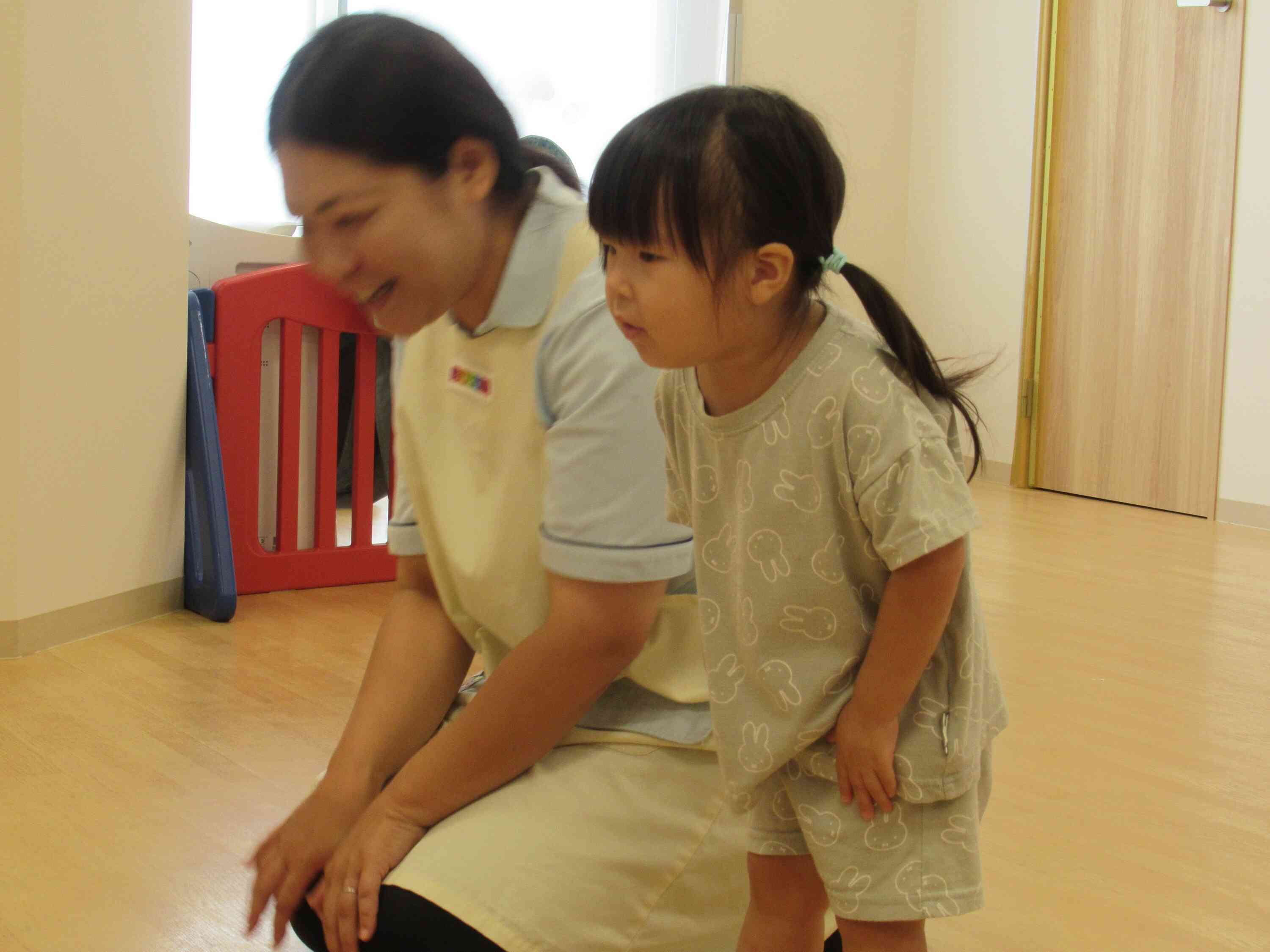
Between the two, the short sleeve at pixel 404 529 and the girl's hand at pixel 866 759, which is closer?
the girl's hand at pixel 866 759

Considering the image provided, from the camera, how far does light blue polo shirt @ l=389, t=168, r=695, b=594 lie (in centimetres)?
83

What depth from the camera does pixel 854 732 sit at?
2.54 feet

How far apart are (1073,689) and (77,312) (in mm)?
1657

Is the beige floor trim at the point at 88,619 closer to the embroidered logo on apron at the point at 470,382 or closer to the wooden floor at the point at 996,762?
the wooden floor at the point at 996,762

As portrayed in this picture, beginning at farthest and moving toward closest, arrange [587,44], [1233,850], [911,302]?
[911,302], [587,44], [1233,850]

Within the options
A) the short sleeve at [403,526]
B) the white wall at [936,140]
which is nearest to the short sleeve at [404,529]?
the short sleeve at [403,526]

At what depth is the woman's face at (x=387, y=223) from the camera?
2.68 feet

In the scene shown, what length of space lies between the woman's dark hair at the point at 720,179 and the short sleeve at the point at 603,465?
5.2 inches

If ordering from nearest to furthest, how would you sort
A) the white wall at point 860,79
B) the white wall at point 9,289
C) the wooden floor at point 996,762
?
the wooden floor at point 996,762 → the white wall at point 9,289 → the white wall at point 860,79

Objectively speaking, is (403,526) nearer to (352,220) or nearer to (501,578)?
(501,578)

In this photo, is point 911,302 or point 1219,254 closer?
point 1219,254

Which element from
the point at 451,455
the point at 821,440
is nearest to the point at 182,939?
the point at 451,455

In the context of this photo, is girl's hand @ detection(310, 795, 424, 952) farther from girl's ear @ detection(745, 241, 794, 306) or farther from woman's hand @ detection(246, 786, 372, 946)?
girl's ear @ detection(745, 241, 794, 306)

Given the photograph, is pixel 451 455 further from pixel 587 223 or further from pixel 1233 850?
pixel 1233 850
